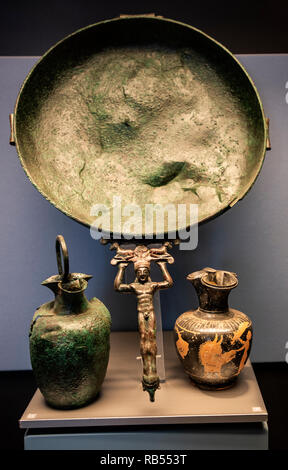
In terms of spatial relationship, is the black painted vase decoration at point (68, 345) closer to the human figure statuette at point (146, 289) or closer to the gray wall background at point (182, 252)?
the human figure statuette at point (146, 289)

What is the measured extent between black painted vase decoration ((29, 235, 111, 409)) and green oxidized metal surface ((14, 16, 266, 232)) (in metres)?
0.27

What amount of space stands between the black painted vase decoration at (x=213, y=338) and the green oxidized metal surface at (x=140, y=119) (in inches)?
11.5

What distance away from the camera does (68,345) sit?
4.69ft

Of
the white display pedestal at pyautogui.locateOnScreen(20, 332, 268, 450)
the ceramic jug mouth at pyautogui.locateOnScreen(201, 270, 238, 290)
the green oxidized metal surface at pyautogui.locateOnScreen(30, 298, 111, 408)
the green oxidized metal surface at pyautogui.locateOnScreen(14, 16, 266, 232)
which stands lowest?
the white display pedestal at pyautogui.locateOnScreen(20, 332, 268, 450)

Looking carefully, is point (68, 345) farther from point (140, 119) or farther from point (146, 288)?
point (140, 119)

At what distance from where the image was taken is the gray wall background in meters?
1.97

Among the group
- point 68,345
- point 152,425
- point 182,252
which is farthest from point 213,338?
point 182,252

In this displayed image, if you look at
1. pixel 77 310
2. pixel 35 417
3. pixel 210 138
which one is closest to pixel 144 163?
pixel 210 138

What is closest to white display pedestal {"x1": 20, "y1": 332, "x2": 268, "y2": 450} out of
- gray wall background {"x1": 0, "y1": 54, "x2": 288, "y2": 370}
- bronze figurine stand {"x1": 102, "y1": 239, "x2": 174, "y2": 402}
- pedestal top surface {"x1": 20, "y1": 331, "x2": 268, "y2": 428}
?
pedestal top surface {"x1": 20, "y1": 331, "x2": 268, "y2": 428}

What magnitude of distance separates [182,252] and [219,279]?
0.44 meters

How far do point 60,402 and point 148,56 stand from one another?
4.21 feet

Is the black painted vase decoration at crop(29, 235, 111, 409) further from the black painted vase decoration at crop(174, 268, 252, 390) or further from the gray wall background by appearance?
the gray wall background

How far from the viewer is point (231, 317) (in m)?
1.60

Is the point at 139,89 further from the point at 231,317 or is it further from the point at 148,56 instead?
the point at 231,317
